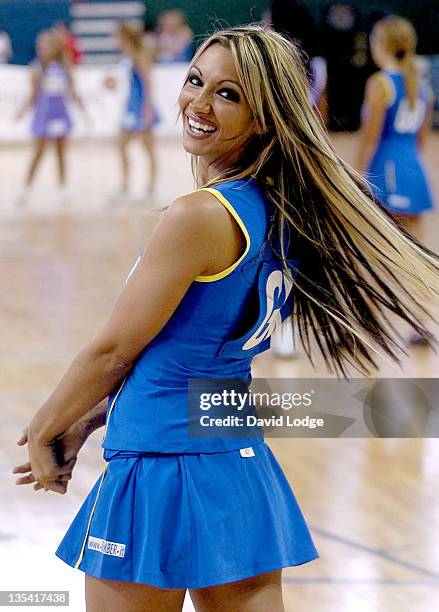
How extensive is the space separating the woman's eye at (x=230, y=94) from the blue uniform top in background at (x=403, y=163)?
4.09 m

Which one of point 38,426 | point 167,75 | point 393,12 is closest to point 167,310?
point 38,426

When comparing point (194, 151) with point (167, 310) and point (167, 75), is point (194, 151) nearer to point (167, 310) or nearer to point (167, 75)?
point (167, 310)

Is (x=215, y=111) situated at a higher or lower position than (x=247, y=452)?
higher

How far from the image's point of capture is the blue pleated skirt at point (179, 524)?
1.69 metres

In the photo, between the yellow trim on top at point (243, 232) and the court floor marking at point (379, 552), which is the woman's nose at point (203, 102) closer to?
the yellow trim on top at point (243, 232)

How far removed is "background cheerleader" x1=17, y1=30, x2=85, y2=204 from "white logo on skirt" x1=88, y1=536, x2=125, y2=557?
9.07 m

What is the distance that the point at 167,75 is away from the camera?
49.9 ft

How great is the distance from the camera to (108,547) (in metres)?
1.71

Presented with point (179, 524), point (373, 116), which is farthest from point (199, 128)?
point (373, 116)

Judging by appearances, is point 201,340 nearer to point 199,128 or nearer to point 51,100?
point 199,128

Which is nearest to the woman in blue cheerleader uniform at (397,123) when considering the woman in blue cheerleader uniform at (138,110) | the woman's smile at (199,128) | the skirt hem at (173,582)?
the woman's smile at (199,128)

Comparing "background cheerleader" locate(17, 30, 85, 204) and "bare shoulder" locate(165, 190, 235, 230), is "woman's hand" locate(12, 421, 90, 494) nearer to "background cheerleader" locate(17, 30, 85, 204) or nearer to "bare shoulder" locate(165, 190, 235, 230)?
"bare shoulder" locate(165, 190, 235, 230)

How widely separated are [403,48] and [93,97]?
33.4ft

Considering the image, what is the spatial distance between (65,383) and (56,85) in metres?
9.60
